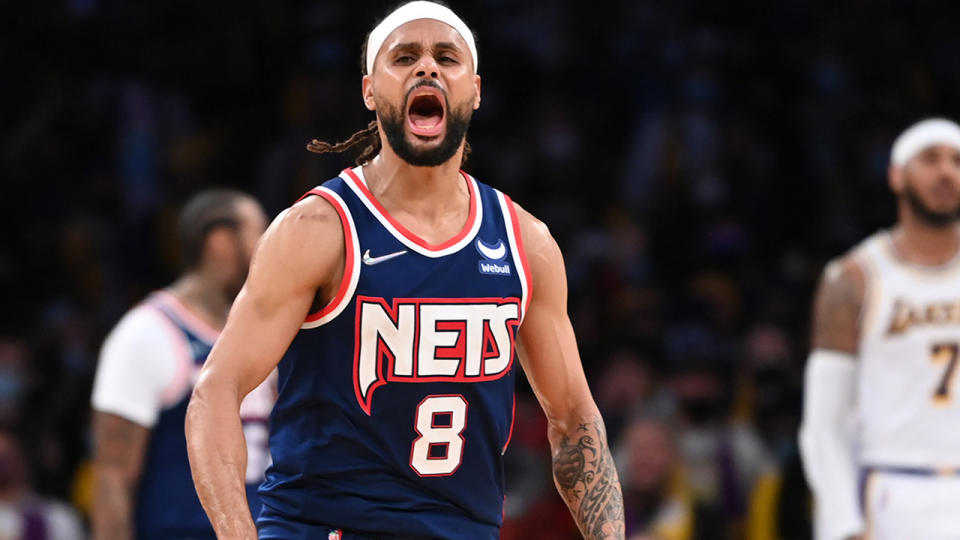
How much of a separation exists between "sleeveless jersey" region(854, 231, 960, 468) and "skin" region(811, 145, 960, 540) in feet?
0.15

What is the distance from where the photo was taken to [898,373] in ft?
20.0

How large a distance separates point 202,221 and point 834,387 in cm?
275

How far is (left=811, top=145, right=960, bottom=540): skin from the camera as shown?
6.20 metres

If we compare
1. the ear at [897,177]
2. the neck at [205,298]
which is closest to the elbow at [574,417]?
the neck at [205,298]

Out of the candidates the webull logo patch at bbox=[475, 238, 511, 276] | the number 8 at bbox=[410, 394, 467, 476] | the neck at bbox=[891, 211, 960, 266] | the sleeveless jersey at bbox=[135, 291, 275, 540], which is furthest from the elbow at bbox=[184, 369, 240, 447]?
the neck at bbox=[891, 211, 960, 266]

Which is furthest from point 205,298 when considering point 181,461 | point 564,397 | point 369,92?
point 564,397

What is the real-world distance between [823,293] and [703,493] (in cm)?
217

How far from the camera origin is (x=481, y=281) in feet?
12.2

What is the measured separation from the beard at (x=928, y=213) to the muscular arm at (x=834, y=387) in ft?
1.16

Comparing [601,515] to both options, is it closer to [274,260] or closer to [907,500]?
[274,260]

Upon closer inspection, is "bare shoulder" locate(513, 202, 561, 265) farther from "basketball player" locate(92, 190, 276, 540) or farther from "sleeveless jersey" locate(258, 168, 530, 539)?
"basketball player" locate(92, 190, 276, 540)

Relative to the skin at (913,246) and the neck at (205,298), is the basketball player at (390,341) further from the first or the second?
the skin at (913,246)

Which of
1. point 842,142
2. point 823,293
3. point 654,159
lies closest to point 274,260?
point 823,293

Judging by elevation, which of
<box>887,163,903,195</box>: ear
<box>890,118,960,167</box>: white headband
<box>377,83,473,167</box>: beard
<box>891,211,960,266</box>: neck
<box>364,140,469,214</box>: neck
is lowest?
<box>364,140,469,214</box>: neck
